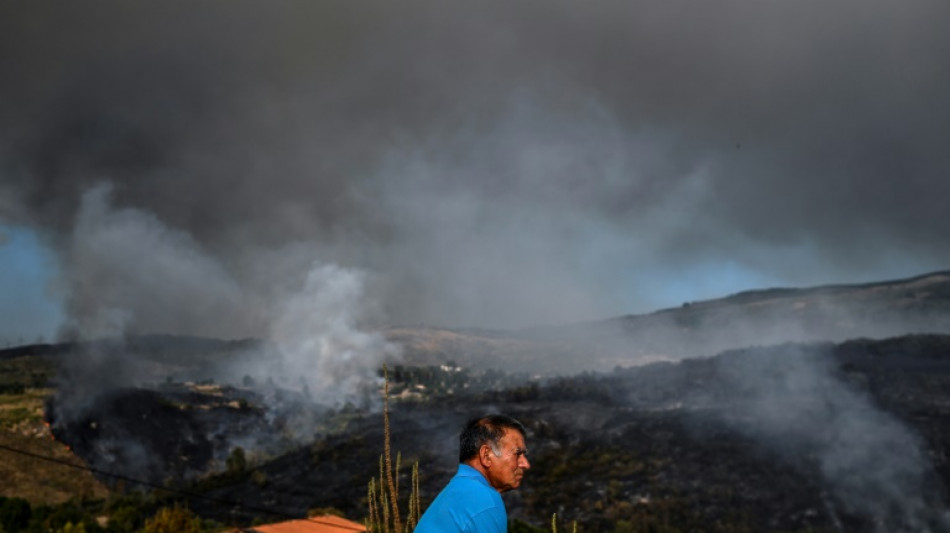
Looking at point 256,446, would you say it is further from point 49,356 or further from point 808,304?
point 808,304

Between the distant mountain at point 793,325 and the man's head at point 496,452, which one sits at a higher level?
the distant mountain at point 793,325

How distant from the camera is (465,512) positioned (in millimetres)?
2795

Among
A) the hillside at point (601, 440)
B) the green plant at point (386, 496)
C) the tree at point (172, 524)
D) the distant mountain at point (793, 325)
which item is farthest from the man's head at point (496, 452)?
the distant mountain at point (793, 325)

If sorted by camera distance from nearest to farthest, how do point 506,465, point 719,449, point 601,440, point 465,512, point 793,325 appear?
point 465,512 → point 506,465 → point 719,449 → point 601,440 → point 793,325

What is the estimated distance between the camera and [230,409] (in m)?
90.3

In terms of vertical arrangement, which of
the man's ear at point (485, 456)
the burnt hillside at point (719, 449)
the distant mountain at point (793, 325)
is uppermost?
the distant mountain at point (793, 325)

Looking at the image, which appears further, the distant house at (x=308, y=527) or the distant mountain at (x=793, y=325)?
the distant mountain at (x=793, y=325)

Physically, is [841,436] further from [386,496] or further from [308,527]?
[386,496]

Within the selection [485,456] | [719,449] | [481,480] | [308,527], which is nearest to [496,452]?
[485,456]

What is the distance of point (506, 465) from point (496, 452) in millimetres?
79

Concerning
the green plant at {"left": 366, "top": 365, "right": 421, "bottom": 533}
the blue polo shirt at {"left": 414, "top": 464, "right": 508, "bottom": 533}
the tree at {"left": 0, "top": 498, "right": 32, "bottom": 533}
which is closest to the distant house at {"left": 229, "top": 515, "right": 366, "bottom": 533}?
the tree at {"left": 0, "top": 498, "right": 32, "bottom": 533}

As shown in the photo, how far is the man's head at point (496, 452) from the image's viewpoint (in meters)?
3.23

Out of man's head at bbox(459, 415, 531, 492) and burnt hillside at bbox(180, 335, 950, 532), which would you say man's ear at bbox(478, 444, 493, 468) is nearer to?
man's head at bbox(459, 415, 531, 492)

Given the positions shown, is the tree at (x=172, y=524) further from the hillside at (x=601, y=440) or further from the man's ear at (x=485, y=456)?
the man's ear at (x=485, y=456)
